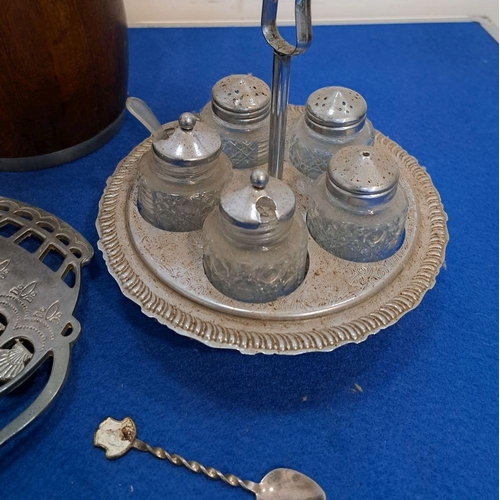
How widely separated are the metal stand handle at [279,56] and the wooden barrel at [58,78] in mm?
276

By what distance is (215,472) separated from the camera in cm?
48

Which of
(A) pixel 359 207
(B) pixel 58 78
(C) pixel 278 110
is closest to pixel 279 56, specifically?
(C) pixel 278 110

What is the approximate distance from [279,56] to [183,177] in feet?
0.50

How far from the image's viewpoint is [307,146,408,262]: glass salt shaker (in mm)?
515

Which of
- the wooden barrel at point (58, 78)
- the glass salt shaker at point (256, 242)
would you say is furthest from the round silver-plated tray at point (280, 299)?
the wooden barrel at point (58, 78)

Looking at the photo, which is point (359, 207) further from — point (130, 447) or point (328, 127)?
point (130, 447)

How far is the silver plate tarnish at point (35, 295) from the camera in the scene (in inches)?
19.9

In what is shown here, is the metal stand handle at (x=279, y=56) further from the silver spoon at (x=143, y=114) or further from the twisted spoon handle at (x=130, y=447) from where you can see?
the twisted spoon handle at (x=130, y=447)

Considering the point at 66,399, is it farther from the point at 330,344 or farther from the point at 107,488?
the point at 330,344

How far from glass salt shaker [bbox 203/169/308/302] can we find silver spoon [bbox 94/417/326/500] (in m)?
0.16

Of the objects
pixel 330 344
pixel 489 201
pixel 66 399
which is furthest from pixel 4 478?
pixel 489 201

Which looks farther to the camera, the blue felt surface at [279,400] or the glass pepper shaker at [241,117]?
the glass pepper shaker at [241,117]

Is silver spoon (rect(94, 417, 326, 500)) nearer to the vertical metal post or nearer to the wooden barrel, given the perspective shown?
the vertical metal post

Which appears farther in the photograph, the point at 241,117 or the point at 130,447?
the point at 241,117
